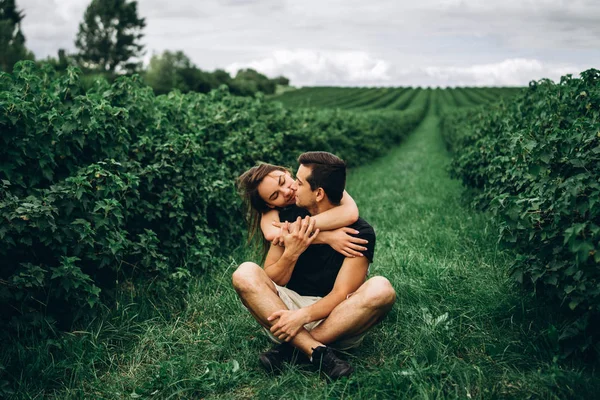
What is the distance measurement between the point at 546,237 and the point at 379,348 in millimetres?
1285

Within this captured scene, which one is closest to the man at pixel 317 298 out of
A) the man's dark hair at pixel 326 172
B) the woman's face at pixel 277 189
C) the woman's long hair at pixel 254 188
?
the man's dark hair at pixel 326 172

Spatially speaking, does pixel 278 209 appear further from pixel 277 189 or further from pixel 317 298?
pixel 317 298

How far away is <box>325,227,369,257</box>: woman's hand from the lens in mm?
3057

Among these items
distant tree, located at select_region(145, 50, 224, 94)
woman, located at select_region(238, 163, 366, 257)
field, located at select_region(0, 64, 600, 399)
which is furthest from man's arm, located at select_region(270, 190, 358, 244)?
distant tree, located at select_region(145, 50, 224, 94)

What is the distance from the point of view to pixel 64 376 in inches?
120

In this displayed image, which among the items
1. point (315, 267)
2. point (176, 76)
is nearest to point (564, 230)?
point (315, 267)

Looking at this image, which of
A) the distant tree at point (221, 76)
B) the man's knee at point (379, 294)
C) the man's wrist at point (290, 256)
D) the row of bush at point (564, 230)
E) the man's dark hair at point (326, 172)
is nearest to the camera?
the row of bush at point (564, 230)

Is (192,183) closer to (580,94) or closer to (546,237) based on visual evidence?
(546,237)

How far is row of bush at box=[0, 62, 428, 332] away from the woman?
982 mm

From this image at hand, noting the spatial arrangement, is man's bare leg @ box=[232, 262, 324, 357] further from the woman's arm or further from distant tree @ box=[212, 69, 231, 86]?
distant tree @ box=[212, 69, 231, 86]

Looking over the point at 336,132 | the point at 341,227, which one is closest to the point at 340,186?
the point at 341,227

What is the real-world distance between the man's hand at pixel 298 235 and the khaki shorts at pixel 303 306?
12.6 inches

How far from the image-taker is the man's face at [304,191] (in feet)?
10.2

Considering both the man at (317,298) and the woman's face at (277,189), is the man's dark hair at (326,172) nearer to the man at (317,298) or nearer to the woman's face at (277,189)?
the man at (317,298)
